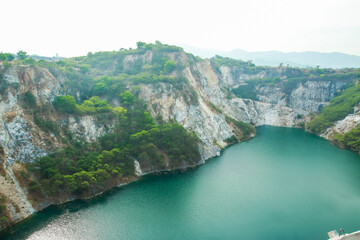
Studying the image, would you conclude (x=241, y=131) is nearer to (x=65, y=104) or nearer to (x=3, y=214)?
(x=65, y=104)

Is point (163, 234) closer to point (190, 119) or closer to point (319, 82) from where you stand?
point (190, 119)

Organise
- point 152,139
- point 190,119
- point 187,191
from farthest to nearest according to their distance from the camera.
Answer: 1. point 190,119
2. point 152,139
3. point 187,191

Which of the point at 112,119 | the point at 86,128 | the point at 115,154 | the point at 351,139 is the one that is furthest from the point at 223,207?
the point at 351,139

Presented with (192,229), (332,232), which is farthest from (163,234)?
(332,232)

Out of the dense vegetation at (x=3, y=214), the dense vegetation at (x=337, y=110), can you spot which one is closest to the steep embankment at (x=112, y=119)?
the dense vegetation at (x=3, y=214)

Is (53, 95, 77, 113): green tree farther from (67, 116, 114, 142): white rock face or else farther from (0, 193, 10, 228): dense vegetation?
(0, 193, 10, 228): dense vegetation

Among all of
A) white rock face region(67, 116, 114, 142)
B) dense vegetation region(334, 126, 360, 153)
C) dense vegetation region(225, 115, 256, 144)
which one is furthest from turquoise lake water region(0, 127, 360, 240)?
dense vegetation region(225, 115, 256, 144)
